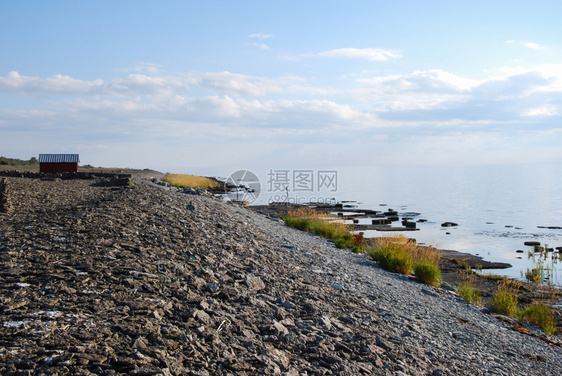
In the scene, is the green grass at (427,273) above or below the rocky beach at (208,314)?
below

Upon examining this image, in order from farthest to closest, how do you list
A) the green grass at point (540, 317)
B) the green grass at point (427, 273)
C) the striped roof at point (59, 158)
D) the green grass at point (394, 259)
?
the striped roof at point (59, 158) → the green grass at point (394, 259) → the green grass at point (427, 273) → the green grass at point (540, 317)

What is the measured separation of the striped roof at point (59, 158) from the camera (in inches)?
1578

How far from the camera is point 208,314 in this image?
16.6 feet

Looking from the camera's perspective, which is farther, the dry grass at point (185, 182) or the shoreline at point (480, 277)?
the dry grass at point (185, 182)

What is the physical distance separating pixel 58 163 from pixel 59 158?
0.71 meters

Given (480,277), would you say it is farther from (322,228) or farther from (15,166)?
(15,166)

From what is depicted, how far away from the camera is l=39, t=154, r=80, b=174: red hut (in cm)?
3944

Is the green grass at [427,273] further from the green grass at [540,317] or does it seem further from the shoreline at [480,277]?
the green grass at [540,317]

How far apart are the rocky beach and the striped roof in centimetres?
3303

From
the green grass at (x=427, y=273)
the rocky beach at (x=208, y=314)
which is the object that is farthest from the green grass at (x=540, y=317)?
the green grass at (x=427, y=273)

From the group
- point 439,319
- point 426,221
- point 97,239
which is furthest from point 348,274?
point 426,221

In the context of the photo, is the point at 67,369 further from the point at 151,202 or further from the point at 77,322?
the point at 151,202

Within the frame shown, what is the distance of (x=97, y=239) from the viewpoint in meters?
7.63

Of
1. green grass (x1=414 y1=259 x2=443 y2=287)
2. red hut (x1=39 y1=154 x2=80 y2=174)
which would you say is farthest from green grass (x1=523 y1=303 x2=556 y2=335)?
red hut (x1=39 y1=154 x2=80 y2=174)
